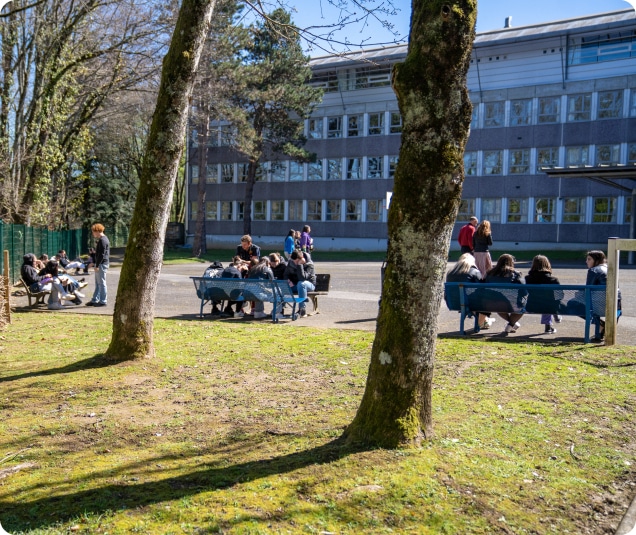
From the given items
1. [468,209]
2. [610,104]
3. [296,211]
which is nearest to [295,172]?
[296,211]

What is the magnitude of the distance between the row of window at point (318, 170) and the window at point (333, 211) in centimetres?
188

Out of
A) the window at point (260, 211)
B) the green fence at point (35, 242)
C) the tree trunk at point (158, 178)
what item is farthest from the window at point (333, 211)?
the tree trunk at point (158, 178)

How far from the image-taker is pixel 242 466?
15.4 ft

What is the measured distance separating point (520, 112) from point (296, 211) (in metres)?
18.3

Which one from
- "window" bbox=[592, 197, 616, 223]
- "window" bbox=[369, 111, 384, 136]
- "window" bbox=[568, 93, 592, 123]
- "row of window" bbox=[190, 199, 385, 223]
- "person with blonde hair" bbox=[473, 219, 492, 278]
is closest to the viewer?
"person with blonde hair" bbox=[473, 219, 492, 278]

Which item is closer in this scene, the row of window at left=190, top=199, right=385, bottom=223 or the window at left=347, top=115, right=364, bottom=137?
the row of window at left=190, top=199, right=385, bottom=223

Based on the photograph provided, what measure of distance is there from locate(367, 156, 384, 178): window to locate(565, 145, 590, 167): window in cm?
1268

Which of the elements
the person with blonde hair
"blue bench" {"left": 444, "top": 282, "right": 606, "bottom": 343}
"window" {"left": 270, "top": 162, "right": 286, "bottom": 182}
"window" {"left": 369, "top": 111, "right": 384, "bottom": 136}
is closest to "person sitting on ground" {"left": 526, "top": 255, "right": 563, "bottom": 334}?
"blue bench" {"left": 444, "top": 282, "right": 606, "bottom": 343}

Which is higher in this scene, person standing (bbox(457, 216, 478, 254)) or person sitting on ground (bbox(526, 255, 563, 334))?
person standing (bbox(457, 216, 478, 254))

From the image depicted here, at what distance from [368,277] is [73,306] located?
10756 millimetres

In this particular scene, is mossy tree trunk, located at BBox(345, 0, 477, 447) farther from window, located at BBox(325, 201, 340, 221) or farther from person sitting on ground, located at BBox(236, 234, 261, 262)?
window, located at BBox(325, 201, 340, 221)

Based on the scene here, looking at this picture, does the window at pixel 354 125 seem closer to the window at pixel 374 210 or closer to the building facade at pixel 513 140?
the building facade at pixel 513 140

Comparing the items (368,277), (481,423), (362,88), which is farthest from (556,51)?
(481,423)

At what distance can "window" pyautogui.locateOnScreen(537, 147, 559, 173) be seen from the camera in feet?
141
